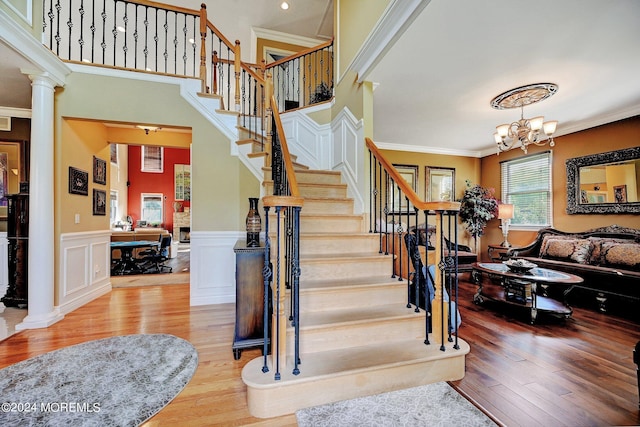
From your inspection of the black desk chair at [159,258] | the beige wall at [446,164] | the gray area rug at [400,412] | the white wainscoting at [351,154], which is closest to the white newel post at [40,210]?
the black desk chair at [159,258]

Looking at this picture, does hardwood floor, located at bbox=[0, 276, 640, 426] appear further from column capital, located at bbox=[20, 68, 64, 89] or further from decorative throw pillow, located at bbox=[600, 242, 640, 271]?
column capital, located at bbox=[20, 68, 64, 89]

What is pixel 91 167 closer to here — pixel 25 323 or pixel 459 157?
pixel 25 323

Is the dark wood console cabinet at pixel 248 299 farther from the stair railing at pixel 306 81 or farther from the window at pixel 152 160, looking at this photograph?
the window at pixel 152 160

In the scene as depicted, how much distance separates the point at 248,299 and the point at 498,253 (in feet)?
18.0

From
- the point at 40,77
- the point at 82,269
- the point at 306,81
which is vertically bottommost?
the point at 82,269

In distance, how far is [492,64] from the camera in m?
2.77

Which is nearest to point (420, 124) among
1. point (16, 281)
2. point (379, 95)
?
point (379, 95)

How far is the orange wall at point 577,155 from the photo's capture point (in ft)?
12.9

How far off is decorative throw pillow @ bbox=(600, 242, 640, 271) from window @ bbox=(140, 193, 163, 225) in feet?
39.3

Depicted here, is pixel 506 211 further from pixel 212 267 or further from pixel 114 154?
pixel 114 154

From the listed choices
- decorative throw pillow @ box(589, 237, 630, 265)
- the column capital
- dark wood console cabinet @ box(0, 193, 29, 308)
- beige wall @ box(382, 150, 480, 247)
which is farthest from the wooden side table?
dark wood console cabinet @ box(0, 193, 29, 308)

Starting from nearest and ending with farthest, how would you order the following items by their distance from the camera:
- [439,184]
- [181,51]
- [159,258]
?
[159,258]
[439,184]
[181,51]

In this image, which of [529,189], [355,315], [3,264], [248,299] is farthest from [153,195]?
[529,189]

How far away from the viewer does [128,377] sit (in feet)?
6.24
